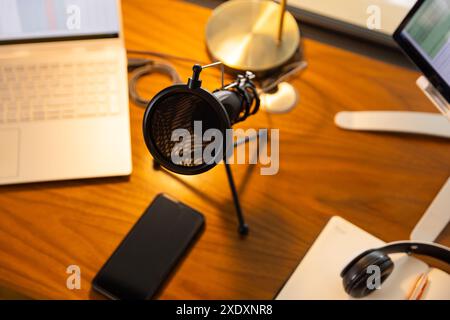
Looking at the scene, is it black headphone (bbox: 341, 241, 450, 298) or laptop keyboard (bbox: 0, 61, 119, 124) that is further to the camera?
laptop keyboard (bbox: 0, 61, 119, 124)

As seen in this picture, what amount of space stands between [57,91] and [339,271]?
0.60 m

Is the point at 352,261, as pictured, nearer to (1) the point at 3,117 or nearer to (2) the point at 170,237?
(2) the point at 170,237

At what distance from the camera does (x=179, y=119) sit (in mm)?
708

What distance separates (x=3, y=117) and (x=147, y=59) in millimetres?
288

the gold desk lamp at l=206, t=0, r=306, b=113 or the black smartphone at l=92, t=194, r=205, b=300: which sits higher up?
the gold desk lamp at l=206, t=0, r=306, b=113

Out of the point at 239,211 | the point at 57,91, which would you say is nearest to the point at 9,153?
the point at 57,91

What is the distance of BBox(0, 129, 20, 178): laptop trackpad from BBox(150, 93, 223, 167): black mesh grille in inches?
16.1

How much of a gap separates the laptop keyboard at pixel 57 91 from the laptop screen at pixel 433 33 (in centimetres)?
53

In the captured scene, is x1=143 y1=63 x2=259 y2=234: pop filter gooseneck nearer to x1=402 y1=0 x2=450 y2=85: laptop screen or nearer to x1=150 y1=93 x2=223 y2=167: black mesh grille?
x1=150 y1=93 x2=223 y2=167: black mesh grille

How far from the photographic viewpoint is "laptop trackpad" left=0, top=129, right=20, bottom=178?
1014mm

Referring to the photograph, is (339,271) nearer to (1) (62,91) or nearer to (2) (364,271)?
(2) (364,271)

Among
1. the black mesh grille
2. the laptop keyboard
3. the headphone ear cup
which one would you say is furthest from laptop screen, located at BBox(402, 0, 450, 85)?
the laptop keyboard

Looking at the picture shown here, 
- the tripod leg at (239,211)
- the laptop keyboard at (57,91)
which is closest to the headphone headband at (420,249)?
the tripod leg at (239,211)
